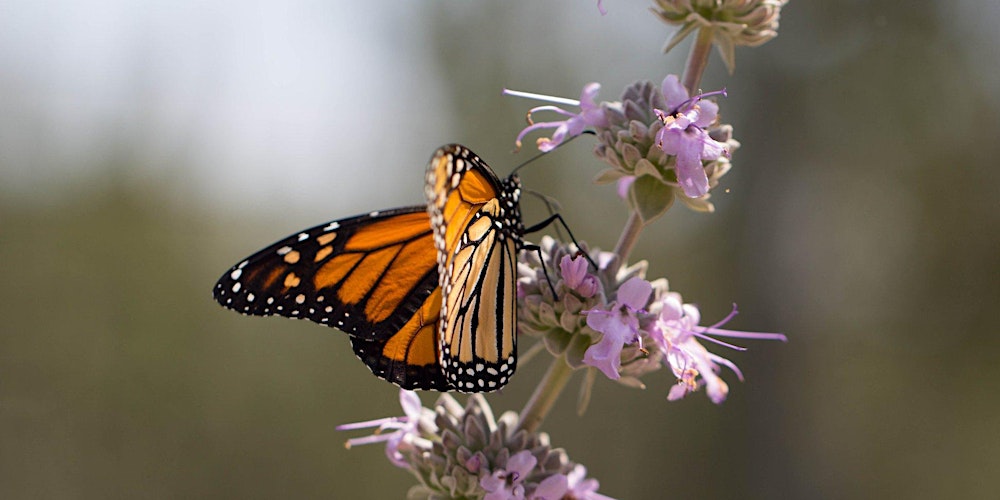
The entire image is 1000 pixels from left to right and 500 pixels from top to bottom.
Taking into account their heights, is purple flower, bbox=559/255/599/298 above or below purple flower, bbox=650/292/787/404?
above

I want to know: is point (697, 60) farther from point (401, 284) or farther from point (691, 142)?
point (401, 284)

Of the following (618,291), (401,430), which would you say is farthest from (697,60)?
(401,430)

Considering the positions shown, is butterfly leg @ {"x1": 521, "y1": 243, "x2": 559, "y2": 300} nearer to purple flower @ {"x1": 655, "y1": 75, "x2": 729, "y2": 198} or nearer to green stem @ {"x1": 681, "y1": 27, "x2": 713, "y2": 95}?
purple flower @ {"x1": 655, "y1": 75, "x2": 729, "y2": 198}

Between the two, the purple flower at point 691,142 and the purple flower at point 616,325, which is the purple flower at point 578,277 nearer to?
the purple flower at point 616,325

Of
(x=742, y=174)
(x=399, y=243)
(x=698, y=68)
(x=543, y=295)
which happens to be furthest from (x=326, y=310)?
(x=742, y=174)

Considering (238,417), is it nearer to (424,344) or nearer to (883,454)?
(883,454)

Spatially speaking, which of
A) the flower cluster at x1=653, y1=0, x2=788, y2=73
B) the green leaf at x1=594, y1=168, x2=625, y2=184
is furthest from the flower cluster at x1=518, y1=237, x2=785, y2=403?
the flower cluster at x1=653, y1=0, x2=788, y2=73
